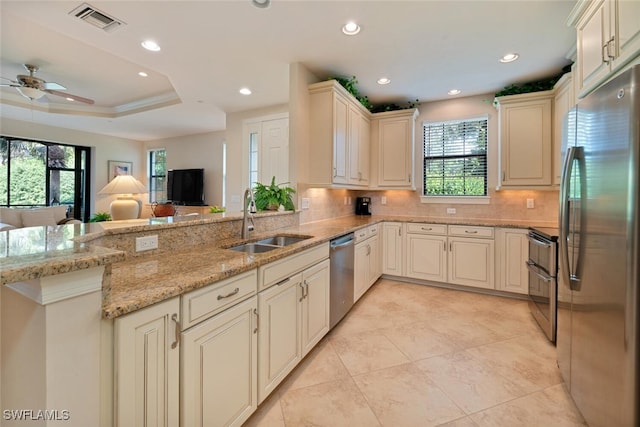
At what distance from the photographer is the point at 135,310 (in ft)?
3.14

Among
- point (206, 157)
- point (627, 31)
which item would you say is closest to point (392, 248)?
point (627, 31)

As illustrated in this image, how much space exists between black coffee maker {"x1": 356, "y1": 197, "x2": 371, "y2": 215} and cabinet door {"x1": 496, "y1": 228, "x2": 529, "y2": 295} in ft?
6.30

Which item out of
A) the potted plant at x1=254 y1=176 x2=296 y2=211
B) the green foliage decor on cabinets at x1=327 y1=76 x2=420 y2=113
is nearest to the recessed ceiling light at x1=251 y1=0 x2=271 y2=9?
the green foliage decor on cabinets at x1=327 y1=76 x2=420 y2=113

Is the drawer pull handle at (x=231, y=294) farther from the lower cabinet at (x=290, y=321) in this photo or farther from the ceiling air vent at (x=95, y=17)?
the ceiling air vent at (x=95, y=17)

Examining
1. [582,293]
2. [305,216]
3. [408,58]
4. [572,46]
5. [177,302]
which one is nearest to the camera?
[177,302]

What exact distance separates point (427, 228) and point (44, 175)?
837cm

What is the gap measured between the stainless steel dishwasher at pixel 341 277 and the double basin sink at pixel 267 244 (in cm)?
35

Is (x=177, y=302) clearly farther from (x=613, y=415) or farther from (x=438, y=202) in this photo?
(x=438, y=202)

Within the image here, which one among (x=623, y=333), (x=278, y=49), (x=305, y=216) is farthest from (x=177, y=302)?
(x=278, y=49)

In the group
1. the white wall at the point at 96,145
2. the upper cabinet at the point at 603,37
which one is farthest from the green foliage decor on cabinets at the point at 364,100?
the white wall at the point at 96,145

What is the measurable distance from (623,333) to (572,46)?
2.87 m

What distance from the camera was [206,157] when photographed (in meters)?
6.83

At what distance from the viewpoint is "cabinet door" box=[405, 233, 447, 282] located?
12.3 feet

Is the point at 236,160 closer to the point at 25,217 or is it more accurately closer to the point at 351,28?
the point at 351,28
